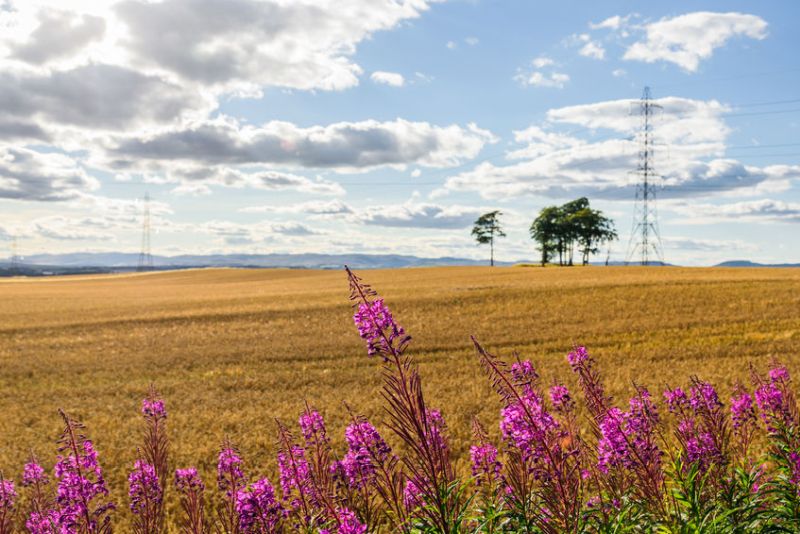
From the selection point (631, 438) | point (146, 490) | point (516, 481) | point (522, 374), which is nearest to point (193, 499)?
point (146, 490)

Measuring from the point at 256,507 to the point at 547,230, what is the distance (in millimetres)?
130873

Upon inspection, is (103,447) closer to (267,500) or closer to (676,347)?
(267,500)

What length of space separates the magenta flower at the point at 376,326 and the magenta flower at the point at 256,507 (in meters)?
2.41

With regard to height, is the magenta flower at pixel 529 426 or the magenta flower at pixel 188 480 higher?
the magenta flower at pixel 529 426

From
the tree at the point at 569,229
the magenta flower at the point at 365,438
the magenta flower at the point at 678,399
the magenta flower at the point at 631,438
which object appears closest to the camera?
the magenta flower at the point at 365,438

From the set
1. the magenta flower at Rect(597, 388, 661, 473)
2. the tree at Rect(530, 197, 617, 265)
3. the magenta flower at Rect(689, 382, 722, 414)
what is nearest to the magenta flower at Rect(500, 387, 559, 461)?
the magenta flower at Rect(597, 388, 661, 473)

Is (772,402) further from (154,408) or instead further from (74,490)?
(74,490)

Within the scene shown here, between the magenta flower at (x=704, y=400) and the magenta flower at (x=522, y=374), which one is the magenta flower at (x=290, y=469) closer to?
the magenta flower at (x=522, y=374)

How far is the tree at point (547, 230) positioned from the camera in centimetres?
13075

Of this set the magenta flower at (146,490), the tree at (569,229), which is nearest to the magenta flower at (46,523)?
the magenta flower at (146,490)

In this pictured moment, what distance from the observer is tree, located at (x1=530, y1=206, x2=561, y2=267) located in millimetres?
130750

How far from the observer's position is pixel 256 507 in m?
4.67

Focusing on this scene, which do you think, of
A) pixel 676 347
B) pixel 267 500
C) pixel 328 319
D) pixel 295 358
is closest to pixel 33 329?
pixel 328 319

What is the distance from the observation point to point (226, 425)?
53.6ft
